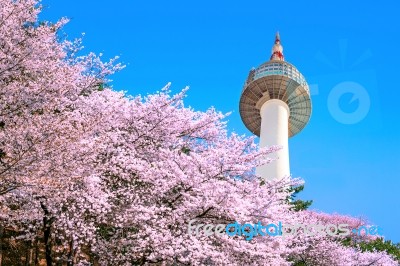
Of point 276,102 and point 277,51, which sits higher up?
point 277,51

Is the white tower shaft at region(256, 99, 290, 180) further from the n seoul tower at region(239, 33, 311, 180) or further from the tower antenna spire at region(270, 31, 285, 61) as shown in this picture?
the tower antenna spire at region(270, 31, 285, 61)

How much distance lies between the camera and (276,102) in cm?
3978

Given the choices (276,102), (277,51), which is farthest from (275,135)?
(277,51)

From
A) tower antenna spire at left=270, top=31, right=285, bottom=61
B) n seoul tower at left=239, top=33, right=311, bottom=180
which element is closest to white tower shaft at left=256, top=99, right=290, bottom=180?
n seoul tower at left=239, top=33, right=311, bottom=180

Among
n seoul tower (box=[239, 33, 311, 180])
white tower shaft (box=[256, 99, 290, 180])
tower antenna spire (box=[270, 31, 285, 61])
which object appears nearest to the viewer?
white tower shaft (box=[256, 99, 290, 180])

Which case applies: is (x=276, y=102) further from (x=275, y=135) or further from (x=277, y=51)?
(x=277, y=51)

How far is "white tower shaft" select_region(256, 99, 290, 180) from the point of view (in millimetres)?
35156

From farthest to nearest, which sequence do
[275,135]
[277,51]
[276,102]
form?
[277,51], [276,102], [275,135]

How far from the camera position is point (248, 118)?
1729 inches

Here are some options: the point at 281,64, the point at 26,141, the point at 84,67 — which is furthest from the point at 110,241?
the point at 281,64

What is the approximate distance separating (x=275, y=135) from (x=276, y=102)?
13.0ft

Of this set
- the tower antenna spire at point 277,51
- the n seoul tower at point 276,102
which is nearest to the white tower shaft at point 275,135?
the n seoul tower at point 276,102

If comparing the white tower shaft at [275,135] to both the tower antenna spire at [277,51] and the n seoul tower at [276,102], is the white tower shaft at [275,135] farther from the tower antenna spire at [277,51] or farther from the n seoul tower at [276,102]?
the tower antenna spire at [277,51]

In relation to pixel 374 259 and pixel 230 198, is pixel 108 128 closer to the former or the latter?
pixel 230 198
